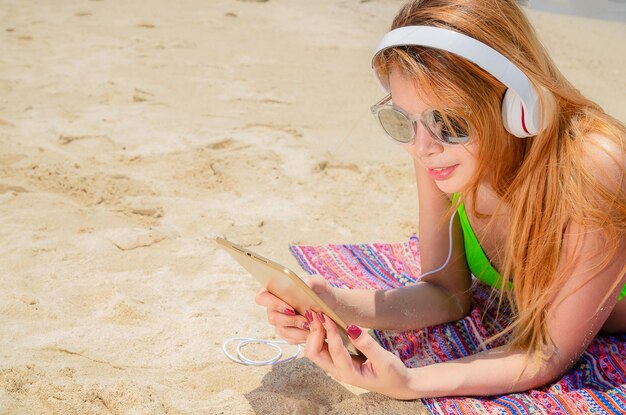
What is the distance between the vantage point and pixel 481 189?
81.2 inches

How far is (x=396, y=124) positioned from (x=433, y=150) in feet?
0.39

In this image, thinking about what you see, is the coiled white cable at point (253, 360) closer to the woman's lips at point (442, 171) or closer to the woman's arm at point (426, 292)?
the woman's arm at point (426, 292)

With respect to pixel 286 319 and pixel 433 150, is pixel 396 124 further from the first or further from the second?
pixel 286 319

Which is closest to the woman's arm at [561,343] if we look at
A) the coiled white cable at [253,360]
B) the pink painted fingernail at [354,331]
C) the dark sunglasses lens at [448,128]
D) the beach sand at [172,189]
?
the beach sand at [172,189]

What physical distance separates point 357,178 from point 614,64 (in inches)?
142

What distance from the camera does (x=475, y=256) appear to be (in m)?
2.23

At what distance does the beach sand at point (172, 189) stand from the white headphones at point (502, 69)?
0.84 m

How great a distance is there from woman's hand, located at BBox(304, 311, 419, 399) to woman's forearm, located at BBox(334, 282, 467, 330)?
31 centimetres

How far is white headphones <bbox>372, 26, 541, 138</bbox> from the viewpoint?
1612 mm

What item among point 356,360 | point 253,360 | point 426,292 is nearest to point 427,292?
point 426,292

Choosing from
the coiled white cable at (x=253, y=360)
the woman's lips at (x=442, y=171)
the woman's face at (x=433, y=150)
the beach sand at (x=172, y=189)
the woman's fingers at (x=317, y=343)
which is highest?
the woman's face at (x=433, y=150)

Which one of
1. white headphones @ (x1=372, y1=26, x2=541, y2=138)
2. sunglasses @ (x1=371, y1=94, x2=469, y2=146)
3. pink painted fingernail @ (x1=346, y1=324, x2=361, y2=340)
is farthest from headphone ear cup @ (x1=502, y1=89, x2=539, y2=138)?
pink painted fingernail @ (x1=346, y1=324, x2=361, y2=340)

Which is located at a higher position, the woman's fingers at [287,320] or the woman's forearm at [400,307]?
the woman's fingers at [287,320]

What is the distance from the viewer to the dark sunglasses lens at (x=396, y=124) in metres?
1.78
